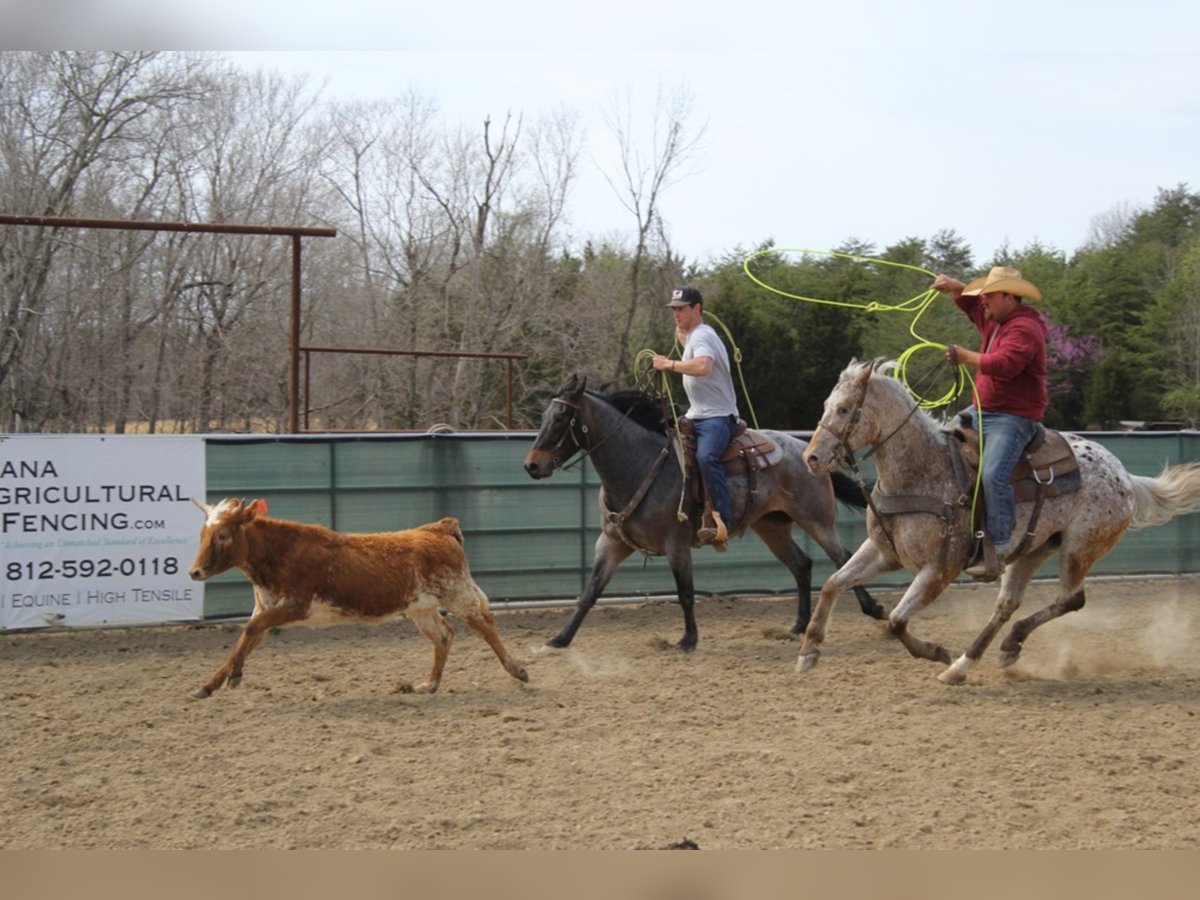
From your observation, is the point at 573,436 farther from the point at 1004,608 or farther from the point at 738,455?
the point at 1004,608

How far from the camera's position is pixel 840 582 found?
25.2 feet

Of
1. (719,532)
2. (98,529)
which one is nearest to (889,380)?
(719,532)

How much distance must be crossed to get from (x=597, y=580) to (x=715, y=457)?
1262 millimetres

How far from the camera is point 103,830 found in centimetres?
486

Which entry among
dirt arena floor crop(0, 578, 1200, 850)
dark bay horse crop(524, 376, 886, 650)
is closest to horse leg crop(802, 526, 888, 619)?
dirt arena floor crop(0, 578, 1200, 850)

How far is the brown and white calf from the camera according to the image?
23.3ft

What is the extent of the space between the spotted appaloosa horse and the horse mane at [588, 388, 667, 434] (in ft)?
6.45

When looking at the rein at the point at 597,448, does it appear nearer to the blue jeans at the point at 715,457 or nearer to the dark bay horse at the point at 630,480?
the dark bay horse at the point at 630,480

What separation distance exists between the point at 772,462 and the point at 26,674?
5.61 meters

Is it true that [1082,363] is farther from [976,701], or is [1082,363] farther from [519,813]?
[519,813]

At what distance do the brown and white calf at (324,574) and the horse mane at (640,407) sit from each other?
226cm

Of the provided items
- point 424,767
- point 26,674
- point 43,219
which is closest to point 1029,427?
point 424,767

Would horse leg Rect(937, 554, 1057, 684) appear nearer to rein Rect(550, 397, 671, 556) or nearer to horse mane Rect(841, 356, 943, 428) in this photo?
horse mane Rect(841, 356, 943, 428)

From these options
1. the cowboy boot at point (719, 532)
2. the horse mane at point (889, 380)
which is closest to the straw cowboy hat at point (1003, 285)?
the horse mane at point (889, 380)
